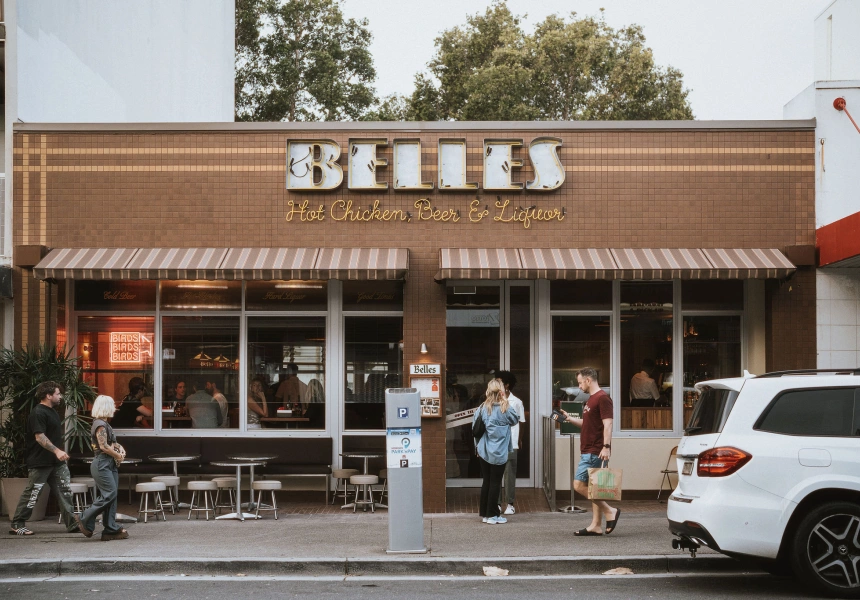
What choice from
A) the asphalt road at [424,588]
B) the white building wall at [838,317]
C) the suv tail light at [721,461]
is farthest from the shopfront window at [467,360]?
the suv tail light at [721,461]

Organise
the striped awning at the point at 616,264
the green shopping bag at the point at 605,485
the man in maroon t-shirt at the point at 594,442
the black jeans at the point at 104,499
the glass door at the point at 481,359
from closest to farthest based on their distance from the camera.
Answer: the green shopping bag at the point at 605,485 → the man in maroon t-shirt at the point at 594,442 → the black jeans at the point at 104,499 → the striped awning at the point at 616,264 → the glass door at the point at 481,359

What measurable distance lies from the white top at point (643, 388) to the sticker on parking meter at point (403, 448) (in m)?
5.14

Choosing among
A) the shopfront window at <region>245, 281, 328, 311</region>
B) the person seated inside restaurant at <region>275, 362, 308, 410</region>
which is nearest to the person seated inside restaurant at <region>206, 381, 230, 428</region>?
the person seated inside restaurant at <region>275, 362, 308, 410</region>

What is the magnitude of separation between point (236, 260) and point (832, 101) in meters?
8.38

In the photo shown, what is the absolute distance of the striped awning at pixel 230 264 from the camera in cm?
1230

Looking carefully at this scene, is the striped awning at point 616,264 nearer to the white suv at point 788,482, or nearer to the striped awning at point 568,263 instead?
the striped awning at point 568,263

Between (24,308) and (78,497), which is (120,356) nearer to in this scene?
(24,308)

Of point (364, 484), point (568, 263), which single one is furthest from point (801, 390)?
point (364, 484)

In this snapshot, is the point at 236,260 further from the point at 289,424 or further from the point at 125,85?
the point at 125,85

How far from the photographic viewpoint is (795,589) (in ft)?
26.5

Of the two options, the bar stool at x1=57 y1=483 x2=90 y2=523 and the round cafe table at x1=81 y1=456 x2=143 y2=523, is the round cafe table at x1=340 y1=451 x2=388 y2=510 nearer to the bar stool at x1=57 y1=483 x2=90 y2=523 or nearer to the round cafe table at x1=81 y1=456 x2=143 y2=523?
the round cafe table at x1=81 y1=456 x2=143 y2=523

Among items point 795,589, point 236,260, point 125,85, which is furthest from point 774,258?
point 125,85

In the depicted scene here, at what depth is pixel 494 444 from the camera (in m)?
11.6

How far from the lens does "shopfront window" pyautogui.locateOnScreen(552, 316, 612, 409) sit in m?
13.9
